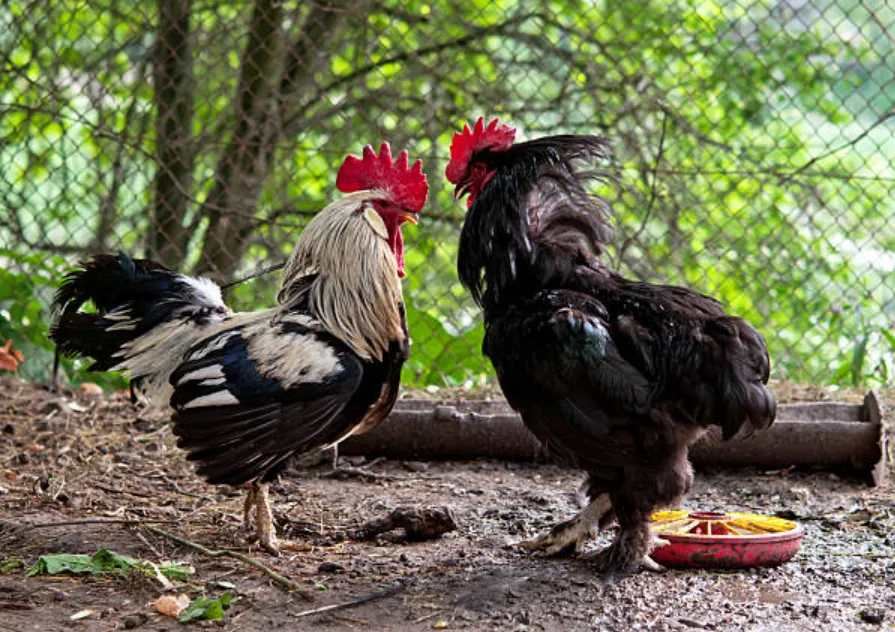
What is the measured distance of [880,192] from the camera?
24.7 ft

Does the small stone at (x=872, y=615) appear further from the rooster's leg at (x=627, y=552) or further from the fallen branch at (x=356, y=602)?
the fallen branch at (x=356, y=602)

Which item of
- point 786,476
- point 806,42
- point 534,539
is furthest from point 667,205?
point 534,539

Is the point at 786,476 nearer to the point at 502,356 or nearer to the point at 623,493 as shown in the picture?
the point at 623,493

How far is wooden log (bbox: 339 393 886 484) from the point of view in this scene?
513cm

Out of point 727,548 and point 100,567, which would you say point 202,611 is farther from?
point 727,548

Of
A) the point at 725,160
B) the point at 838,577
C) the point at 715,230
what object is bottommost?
the point at 838,577

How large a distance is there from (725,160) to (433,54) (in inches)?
88.9

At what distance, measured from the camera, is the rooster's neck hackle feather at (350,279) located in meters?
4.17

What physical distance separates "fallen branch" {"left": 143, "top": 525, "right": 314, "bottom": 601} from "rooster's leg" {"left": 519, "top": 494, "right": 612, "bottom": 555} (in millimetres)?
1038

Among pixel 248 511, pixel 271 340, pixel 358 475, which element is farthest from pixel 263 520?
pixel 358 475

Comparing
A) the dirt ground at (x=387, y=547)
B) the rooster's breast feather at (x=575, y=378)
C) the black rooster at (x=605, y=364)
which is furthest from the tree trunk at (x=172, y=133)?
the rooster's breast feather at (x=575, y=378)

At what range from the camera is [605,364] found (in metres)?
3.57

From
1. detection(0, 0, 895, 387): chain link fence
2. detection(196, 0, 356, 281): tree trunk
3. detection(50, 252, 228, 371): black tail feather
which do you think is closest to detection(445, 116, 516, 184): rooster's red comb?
detection(50, 252, 228, 371): black tail feather

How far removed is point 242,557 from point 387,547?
2.25 feet
